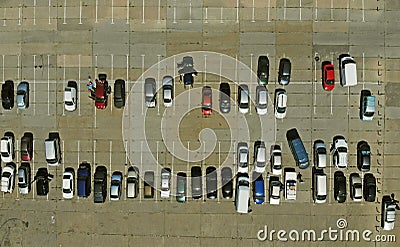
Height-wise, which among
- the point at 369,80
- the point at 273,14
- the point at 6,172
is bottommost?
the point at 6,172

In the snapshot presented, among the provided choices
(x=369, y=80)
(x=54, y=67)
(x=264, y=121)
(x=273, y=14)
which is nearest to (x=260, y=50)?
(x=273, y=14)

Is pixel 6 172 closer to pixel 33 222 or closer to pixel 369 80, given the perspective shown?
pixel 33 222

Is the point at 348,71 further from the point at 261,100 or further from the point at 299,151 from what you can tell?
the point at 299,151

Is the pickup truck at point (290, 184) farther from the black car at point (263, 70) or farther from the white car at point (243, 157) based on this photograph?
the black car at point (263, 70)

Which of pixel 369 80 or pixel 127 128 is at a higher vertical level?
pixel 369 80

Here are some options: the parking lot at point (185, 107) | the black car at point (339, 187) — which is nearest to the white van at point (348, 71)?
the parking lot at point (185, 107)

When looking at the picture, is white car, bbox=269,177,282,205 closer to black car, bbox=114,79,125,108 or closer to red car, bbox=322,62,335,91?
red car, bbox=322,62,335,91
